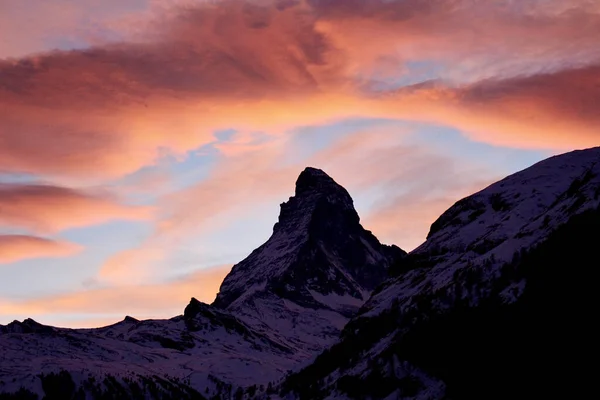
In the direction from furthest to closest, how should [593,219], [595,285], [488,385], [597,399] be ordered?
[488,385] < [593,219] < [595,285] < [597,399]

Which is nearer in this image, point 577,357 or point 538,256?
point 577,357

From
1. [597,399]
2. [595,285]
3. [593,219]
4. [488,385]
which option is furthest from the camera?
[488,385]

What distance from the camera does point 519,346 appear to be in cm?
18988

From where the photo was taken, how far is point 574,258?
183500 millimetres

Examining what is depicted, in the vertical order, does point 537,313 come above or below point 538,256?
below

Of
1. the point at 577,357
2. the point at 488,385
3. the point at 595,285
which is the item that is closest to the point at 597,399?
the point at 577,357

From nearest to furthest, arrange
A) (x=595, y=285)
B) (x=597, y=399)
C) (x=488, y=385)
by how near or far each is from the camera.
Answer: (x=597, y=399)
(x=595, y=285)
(x=488, y=385)

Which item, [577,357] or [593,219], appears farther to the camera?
[593,219]

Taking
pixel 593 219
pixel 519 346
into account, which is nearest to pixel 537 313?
pixel 519 346

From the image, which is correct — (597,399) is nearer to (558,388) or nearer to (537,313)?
(558,388)

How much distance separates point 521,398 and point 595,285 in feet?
90.1

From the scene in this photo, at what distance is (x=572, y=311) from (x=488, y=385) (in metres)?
29.6

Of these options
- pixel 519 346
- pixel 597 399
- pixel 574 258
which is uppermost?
pixel 574 258

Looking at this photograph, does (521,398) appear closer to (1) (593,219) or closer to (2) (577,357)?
(2) (577,357)
